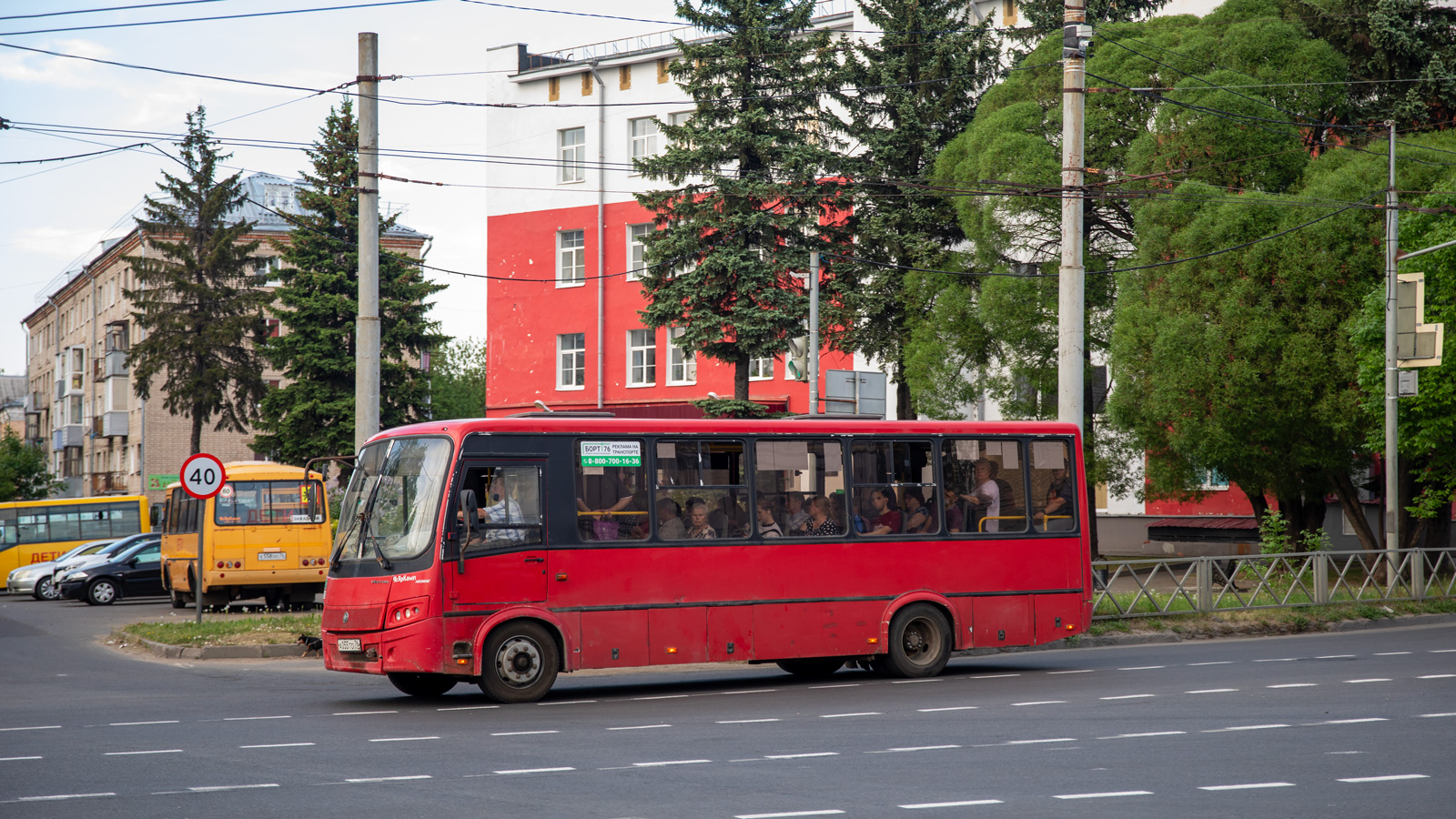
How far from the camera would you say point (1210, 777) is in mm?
9062

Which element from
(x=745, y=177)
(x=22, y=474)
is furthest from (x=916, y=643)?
(x=22, y=474)

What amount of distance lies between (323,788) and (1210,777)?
540cm

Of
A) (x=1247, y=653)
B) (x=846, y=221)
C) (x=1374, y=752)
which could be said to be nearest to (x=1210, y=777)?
(x=1374, y=752)

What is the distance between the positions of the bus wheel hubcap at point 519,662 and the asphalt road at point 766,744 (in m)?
0.37

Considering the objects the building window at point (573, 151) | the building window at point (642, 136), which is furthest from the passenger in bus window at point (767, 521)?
the building window at point (573, 151)

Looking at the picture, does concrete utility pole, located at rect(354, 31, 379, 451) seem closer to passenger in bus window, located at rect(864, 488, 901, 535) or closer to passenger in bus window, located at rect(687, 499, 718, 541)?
passenger in bus window, located at rect(687, 499, 718, 541)

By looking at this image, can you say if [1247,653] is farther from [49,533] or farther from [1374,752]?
[49,533]

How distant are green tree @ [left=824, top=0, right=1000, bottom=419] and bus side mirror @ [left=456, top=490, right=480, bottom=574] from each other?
79.1 feet

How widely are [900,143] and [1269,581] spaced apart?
58.8ft

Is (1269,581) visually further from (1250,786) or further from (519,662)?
(1250,786)

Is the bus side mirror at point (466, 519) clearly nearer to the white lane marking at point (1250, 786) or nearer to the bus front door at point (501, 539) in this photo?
the bus front door at point (501, 539)

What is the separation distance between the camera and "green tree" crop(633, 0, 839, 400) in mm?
38531

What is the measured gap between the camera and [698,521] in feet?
48.8

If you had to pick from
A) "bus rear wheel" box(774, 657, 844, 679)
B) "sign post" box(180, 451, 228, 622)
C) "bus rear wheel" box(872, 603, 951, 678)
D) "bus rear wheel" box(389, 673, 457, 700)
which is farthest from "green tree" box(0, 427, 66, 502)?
"bus rear wheel" box(872, 603, 951, 678)
